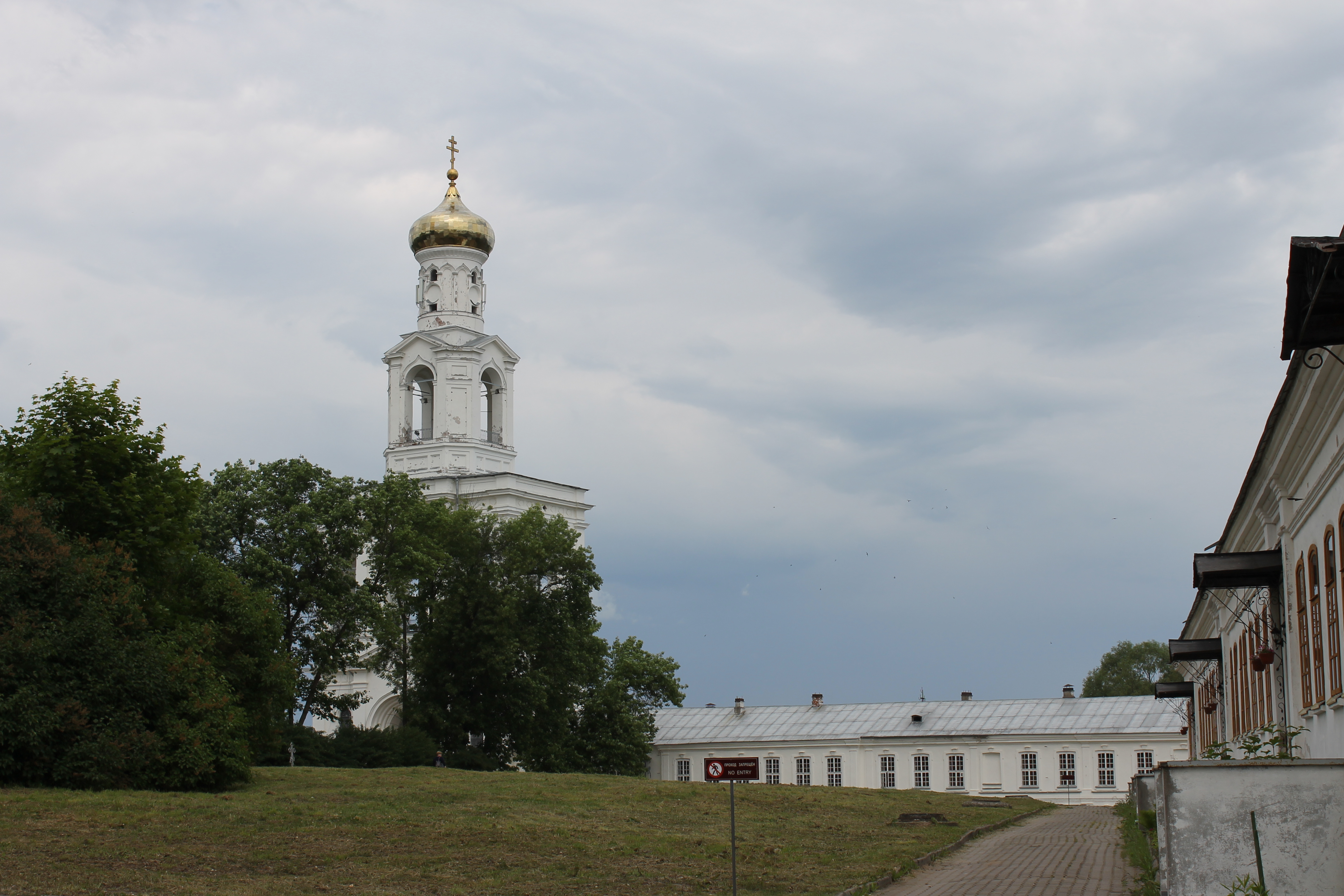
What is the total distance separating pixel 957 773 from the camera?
78.6 metres

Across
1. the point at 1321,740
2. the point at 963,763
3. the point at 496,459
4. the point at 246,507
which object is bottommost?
the point at 963,763

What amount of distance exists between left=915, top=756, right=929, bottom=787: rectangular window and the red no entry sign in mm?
64459

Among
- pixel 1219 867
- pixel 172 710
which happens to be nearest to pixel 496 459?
pixel 172 710

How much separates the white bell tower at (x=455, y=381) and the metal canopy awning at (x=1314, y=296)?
57.6m

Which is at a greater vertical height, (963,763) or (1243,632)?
(1243,632)

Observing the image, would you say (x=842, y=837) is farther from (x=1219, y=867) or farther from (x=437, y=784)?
(x=1219, y=867)

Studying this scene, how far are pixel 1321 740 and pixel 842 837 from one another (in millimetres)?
13452

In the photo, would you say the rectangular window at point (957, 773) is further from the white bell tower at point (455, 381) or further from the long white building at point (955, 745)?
the white bell tower at point (455, 381)

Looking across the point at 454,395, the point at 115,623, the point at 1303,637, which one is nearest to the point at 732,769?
the point at 1303,637

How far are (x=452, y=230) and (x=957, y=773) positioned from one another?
132 ft

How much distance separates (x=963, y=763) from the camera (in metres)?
78.6

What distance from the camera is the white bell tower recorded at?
227 feet

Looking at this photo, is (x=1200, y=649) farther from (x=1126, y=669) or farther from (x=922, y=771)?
(x=1126, y=669)

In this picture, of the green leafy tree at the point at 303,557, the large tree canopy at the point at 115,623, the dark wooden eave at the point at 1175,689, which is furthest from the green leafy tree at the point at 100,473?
the dark wooden eave at the point at 1175,689
